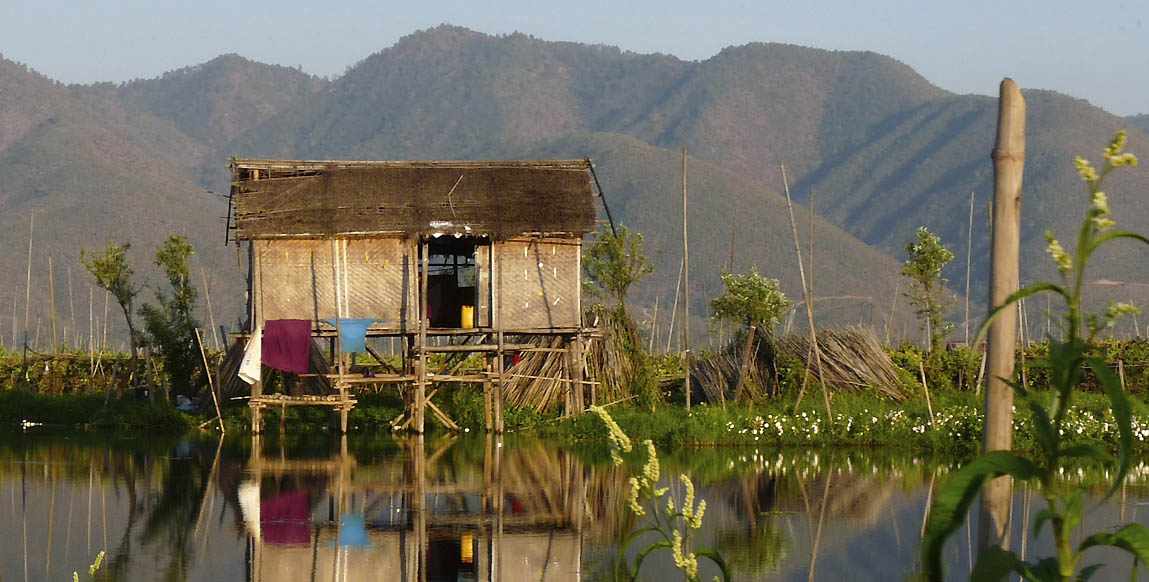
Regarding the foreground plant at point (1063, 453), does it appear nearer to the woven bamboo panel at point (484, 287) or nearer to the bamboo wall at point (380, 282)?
the bamboo wall at point (380, 282)

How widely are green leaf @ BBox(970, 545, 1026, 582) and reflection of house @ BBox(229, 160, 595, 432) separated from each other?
1892 centimetres

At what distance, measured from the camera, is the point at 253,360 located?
22.9m

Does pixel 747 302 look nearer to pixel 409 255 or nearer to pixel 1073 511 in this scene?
pixel 409 255

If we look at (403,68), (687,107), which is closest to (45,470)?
(687,107)

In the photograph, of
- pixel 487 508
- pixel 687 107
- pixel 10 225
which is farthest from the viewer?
pixel 687 107

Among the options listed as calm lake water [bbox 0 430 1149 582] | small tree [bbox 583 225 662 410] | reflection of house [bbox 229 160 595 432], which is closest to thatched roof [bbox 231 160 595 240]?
reflection of house [bbox 229 160 595 432]

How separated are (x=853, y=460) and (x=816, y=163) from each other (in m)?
128

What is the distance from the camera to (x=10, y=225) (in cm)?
8425

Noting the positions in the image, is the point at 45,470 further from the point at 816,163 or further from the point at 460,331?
the point at 816,163

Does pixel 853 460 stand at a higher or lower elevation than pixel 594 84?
lower

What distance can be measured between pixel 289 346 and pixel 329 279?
Answer: 1.32 m

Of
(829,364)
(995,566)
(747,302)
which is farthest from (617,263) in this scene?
(995,566)

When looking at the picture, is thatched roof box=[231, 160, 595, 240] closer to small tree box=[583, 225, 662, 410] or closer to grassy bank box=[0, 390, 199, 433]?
small tree box=[583, 225, 662, 410]

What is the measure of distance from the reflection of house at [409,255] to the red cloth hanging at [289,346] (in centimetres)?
37
